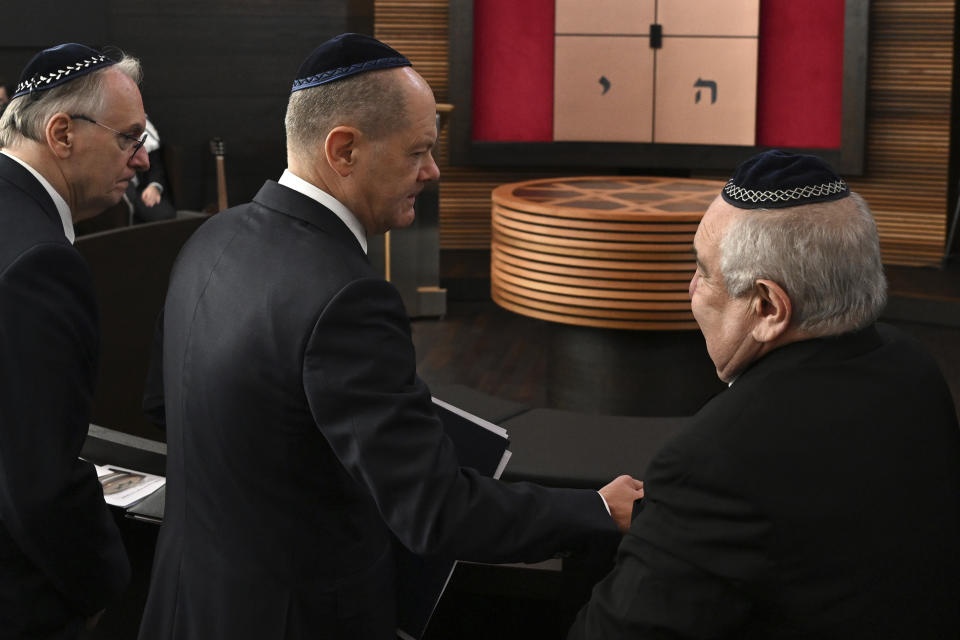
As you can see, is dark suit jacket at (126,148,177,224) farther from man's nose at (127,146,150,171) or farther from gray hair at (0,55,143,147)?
gray hair at (0,55,143,147)

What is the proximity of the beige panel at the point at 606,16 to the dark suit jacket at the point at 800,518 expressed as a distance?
7443 millimetres

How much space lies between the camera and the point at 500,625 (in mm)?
2551

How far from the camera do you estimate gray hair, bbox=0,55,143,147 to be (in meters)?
1.98

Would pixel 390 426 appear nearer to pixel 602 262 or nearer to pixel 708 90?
pixel 602 262

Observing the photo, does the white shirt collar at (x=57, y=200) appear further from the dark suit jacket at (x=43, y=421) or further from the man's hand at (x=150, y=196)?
the man's hand at (x=150, y=196)

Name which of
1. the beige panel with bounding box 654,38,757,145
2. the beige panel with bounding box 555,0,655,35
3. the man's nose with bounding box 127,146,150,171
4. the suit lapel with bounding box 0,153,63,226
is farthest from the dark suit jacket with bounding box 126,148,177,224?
the suit lapel with bounding box 0,153,63,226

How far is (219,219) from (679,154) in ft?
23.5

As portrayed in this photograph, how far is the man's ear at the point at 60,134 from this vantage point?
1.97m

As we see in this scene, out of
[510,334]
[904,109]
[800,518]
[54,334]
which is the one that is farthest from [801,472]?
[904,109]

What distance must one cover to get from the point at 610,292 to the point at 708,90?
432cm

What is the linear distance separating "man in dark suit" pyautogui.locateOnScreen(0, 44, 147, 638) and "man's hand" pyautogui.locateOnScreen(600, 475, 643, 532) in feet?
2.76

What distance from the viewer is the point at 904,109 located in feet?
27.1

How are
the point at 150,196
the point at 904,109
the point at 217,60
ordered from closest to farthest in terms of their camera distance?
the point at 150,196 → the point at 217,60 → the point at 904,109

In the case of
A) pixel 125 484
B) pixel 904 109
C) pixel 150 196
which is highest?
pixel 904 109
